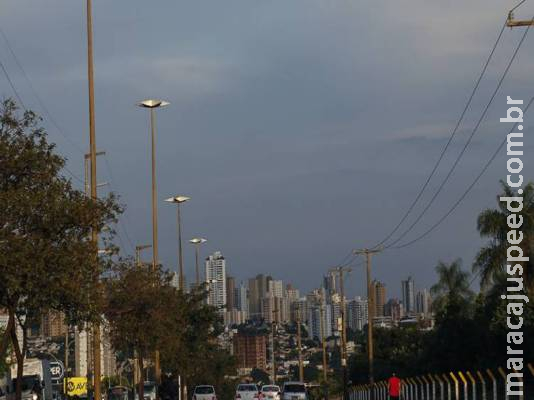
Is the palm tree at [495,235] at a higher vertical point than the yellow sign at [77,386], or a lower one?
higher

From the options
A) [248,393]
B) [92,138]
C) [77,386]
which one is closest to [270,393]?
[248,393]

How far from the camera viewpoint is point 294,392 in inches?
2672

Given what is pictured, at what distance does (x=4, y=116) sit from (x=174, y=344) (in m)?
26.7

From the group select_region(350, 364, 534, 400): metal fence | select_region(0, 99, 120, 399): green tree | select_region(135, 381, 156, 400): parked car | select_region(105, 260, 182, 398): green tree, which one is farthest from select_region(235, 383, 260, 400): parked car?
select_region(0, 99, 120, 399): green tree

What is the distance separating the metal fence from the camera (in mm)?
37594

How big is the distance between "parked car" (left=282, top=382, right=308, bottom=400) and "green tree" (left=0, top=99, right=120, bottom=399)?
3922 cm

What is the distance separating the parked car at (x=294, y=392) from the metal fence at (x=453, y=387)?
15.8 feet

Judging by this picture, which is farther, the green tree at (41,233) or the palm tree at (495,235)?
the palm tree at (495,235)

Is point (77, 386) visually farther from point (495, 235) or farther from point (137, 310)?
point (137, 310)

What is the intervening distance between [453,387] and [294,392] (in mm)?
20339

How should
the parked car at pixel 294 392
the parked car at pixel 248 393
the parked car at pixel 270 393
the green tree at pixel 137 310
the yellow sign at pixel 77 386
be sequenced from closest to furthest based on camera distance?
the green tree at pixel 137 310, the parked car at pixel 270 393, the parked car at pixel 248 393, the parked car at pixel 294 392, the yellow sign at pixel 77 386

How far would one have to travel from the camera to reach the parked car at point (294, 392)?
66.7 meters

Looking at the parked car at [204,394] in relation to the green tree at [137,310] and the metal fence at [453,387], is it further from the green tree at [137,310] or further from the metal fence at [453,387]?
the green tree at [137,310]

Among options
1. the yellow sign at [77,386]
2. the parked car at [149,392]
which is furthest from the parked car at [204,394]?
the yellow sign at [77,386]
